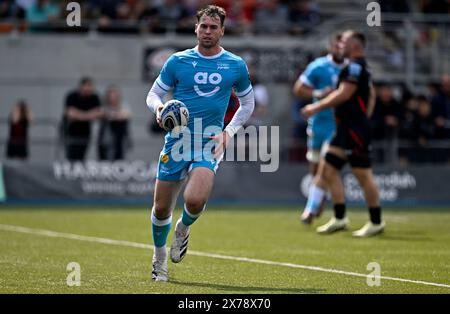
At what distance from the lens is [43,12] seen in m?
25.3

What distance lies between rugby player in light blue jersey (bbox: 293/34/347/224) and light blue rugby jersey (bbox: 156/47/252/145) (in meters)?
5.94

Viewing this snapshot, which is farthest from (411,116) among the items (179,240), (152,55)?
(179,240)

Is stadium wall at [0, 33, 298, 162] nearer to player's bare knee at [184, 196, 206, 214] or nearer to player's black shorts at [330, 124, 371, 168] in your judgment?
player's black shorts at [330, 124, 371, 168]

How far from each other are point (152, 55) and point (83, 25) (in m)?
1.78

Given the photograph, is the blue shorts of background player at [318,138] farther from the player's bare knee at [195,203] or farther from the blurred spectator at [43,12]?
the blurred spectator at [43,12]

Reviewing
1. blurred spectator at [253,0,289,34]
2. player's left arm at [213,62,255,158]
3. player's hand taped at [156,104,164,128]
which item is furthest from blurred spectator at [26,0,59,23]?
player's hand taped at [156,104,164,128]

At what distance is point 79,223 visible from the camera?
16.8 meters

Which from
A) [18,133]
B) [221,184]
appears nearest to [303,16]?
[221,184]

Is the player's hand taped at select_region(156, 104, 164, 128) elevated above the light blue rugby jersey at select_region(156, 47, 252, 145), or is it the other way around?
the light blue rugby jersey at select_region(156, 47, 252, 145)

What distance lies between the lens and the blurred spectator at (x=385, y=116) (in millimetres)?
23438

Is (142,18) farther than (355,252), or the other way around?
(142,18)

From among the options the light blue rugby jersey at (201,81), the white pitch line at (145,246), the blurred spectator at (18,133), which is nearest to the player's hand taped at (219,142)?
the light blue rugby jersey at (201,81)

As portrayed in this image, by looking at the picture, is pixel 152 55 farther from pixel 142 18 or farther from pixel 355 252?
pixel 355 252

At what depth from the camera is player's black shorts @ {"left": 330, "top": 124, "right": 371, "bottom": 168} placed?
48.6 ft
